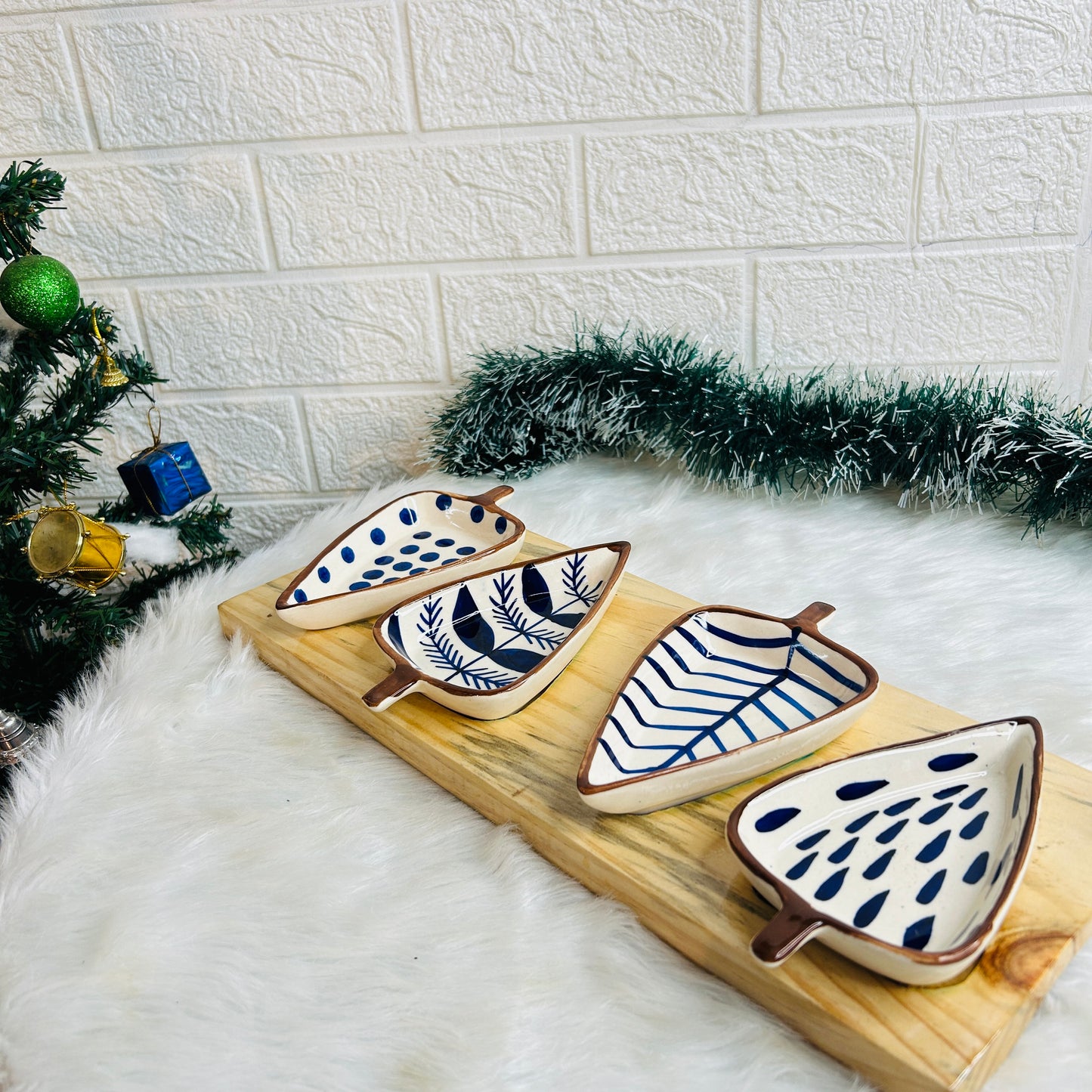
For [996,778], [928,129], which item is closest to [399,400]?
[928,129]

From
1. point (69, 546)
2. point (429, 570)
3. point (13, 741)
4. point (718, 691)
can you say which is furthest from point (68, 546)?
point (718, 691)

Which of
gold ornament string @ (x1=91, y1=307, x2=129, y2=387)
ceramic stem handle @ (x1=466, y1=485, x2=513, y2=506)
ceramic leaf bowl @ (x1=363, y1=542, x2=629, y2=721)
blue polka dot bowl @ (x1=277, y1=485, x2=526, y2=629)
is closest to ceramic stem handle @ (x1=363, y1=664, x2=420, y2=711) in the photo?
ceramic leaf bowl @ (x1=363, y1=542, x2=629, y2=721)

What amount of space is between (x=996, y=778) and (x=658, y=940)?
0.17m

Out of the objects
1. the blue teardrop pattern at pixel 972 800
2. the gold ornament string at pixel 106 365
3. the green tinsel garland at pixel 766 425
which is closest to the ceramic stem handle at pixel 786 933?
the blue teardrop pattern at pixel 972 800

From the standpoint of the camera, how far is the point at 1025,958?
339 millimetres

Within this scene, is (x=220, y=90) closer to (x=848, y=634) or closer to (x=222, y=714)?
(x=222, y=714)

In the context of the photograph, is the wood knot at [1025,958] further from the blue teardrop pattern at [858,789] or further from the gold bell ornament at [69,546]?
the gold bell ornament at [69,546]

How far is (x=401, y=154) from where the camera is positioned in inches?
30.5

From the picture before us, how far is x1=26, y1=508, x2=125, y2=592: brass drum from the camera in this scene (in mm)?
606

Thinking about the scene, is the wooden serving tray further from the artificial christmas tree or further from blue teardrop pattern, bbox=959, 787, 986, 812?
the artificial christmas tree

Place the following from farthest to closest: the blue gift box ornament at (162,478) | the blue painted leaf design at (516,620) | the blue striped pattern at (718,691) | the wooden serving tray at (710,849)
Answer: the blue gift box ornament at (162,478) < the blue painted leaf design at (516,620) < the blue striped pattern at (718,691) < the wooden serving tray at (710,849)

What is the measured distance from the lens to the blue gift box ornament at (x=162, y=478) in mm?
675

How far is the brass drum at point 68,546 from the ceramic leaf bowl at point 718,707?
0.39 metres

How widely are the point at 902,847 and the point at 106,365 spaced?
1.96 feet
